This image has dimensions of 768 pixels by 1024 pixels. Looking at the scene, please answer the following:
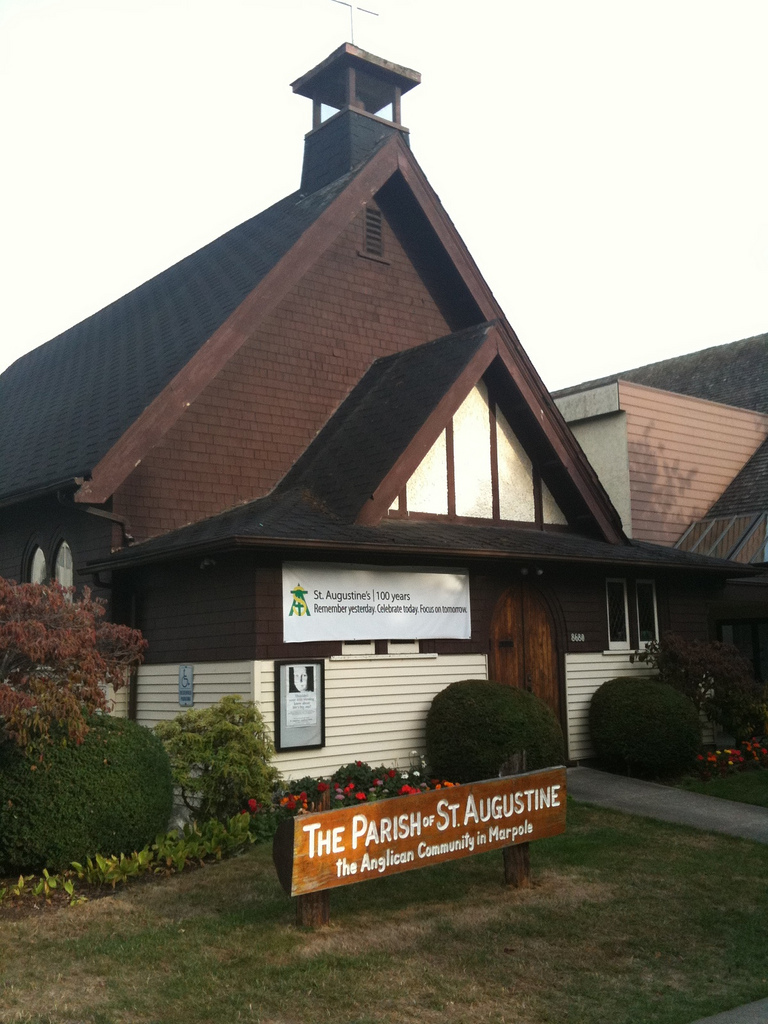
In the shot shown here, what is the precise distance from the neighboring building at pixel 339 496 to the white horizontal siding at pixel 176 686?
46mm

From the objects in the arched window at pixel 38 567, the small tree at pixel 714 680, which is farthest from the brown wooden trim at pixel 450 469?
the arched window at pixel 38 567

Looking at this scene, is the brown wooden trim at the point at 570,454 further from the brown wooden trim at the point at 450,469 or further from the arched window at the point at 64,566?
the arched window at the point at 64,566

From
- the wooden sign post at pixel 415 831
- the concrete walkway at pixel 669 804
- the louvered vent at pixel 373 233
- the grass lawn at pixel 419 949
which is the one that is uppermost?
the louvered vent at pixel 373 233

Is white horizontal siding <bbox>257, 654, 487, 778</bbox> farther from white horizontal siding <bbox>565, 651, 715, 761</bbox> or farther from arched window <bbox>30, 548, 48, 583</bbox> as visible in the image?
arched window <bbox>30, 548, 48, 583</bbox>

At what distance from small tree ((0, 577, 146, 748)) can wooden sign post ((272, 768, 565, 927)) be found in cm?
312

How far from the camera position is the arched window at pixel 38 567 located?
17016 mm

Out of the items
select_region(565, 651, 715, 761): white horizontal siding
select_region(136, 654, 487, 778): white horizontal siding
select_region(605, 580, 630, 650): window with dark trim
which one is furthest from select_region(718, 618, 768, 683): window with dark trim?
select_region(136, 654, 487, 778): white horizontal siding

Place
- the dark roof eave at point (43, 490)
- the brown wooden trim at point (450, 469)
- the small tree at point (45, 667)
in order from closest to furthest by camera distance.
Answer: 1. the small tree at point (45, 667)
2. the dark roof eave at point (43, 490)
3. the brown wooden trim at point (450, 469)

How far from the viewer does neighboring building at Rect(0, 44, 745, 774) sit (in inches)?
540

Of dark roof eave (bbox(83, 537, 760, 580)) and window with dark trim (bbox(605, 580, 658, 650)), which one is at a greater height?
dark roof eave (bbox(83, 537, 760, 580))

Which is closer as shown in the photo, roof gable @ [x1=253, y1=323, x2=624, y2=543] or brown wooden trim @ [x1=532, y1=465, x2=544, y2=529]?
roof gable @ [x1=253, y1=323, x2=624, y2=543]

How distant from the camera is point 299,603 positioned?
13500mm

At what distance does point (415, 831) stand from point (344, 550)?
5.69m

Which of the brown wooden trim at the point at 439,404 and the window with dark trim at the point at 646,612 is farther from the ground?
the brown wooden trim at the point at 439,404
